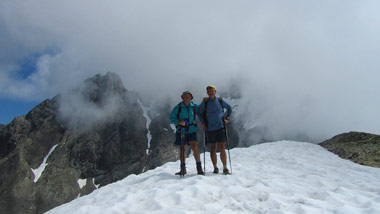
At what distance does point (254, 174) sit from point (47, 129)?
220083 millimetres

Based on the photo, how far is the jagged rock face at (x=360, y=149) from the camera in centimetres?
1285

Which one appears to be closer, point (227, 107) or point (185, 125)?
point (185, 125)

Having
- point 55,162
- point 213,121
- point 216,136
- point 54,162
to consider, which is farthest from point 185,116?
point 54,162

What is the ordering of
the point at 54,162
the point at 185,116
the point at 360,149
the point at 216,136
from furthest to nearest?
the point at 54,162, the point at 360,149, the point at 185,116, the point at 216,136

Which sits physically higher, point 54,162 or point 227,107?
point 227,107

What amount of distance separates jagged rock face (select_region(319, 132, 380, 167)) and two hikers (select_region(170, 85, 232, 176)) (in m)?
8.20

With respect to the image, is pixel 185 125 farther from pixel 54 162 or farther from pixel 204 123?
pixel 54 162

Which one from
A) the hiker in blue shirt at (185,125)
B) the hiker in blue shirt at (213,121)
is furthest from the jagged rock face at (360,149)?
the hiker in blue shirt at (185,125)

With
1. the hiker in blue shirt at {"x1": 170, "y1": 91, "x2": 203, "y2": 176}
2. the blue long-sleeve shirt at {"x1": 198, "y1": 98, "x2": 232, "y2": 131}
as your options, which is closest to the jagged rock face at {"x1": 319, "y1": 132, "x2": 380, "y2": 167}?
the blue long-sleeve shirt at {"x1": 198, "y1": 98, "x2": 232, "y2": 131}

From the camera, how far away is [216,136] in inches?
375

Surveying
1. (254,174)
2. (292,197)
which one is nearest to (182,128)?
(254,174)

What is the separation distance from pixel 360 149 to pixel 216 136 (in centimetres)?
1107

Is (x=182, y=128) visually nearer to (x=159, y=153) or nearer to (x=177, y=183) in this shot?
(x=177, y=183)

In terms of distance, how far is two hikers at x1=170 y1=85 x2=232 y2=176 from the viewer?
9.48 meters
